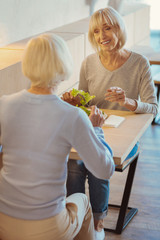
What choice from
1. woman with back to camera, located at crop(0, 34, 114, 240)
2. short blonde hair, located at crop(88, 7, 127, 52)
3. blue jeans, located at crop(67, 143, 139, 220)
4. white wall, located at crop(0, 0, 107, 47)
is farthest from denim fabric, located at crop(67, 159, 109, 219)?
white wall, located at crop(0, 0, 107, 47)

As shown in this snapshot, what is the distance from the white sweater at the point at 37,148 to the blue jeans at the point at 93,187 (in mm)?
686

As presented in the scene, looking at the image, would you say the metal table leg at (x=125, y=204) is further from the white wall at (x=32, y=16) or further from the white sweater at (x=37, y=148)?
the white wall at (x=32, y=16)

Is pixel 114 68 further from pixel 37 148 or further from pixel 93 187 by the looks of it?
pixel 37 148

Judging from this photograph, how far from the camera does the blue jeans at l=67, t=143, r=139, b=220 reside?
6.93 ft

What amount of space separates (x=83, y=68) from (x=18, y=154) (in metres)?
1.29

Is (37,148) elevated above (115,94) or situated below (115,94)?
above

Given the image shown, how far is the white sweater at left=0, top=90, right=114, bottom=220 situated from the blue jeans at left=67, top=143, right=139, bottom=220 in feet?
2.25

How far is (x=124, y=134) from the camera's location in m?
1.98

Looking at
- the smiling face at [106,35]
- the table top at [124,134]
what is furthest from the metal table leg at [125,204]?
the smiling face at [106,35]

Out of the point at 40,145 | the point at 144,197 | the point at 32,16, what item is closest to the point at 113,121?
the point at 40,145

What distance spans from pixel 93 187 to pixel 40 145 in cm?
81

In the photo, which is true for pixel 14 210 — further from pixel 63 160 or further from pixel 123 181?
pixel 123 181

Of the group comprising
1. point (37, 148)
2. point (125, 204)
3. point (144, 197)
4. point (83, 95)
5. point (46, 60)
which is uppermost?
point (46, 60)

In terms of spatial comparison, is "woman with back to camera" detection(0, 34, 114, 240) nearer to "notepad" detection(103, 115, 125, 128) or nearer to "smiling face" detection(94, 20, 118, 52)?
"notepad" detection(103, 115, 125, 128)
